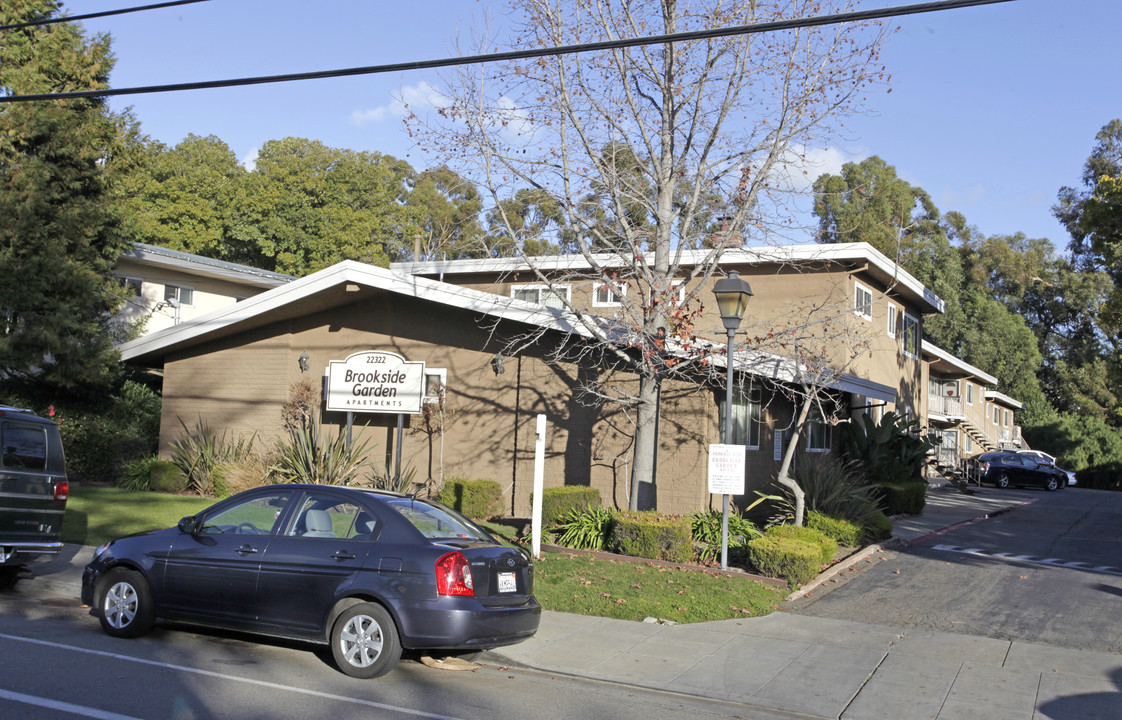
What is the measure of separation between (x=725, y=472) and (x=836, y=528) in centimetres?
374

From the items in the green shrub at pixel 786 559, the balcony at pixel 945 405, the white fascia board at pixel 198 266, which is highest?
the white fascia board at pixel 198 266

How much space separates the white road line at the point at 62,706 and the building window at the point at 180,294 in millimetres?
27925

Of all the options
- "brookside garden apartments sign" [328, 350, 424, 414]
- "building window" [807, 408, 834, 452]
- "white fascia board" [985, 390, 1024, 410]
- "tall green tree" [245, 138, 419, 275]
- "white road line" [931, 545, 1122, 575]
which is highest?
"tall green tree" [245, 138, 419, 275]

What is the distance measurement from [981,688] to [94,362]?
66.8ft

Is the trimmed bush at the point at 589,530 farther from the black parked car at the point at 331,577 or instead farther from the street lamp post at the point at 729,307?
the black parked car at the point at 331,577

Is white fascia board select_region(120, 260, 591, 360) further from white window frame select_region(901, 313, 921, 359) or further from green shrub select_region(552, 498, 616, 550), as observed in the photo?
white window frame select_region(901, 313, 921, 359)

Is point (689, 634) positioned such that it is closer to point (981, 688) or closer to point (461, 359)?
point (981, 688)

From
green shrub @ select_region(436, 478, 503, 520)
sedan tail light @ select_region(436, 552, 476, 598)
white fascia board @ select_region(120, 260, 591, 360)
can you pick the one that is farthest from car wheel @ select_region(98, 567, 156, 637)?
white fascia board @ select_region(120, 260, 591, 360)

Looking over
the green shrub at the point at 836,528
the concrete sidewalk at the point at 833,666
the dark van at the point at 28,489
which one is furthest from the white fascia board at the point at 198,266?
the concrete sidewalk at the point at 833,666

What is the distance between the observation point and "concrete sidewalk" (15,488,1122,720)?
7375mm

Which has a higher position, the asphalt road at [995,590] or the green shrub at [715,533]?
the green shrub at [715,533]

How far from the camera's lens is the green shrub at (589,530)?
13.9 meters

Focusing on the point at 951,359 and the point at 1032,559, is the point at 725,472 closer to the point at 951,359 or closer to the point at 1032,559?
the point at 1032,559

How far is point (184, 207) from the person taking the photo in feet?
146
